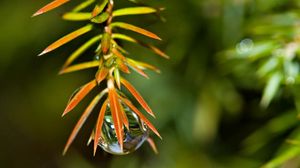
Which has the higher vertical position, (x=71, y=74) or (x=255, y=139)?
(x=71, y=74)

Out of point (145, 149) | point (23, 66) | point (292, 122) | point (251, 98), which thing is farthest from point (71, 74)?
point (292, 122)

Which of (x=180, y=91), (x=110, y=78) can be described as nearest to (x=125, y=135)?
(x=110, y=78)

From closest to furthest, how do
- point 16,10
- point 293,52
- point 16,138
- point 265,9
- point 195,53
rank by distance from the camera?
point 293,52 < point 265,9 < point 195,53 < point 16,10 < point 16,138

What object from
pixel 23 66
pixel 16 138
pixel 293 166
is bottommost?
pixel 293 166

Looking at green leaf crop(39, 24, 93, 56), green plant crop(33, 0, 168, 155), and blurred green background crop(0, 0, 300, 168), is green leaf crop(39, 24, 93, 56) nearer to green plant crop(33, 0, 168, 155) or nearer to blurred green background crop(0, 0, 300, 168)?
green plant crop(33, 0, 168, 155)

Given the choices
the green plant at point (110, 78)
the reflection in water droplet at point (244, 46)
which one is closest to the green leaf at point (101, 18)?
the green plant at point (110, 78)

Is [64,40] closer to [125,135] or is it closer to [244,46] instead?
[125,135]

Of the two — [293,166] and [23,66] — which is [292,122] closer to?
[293,166]

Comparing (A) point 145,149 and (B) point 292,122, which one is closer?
(B) point 292,122
